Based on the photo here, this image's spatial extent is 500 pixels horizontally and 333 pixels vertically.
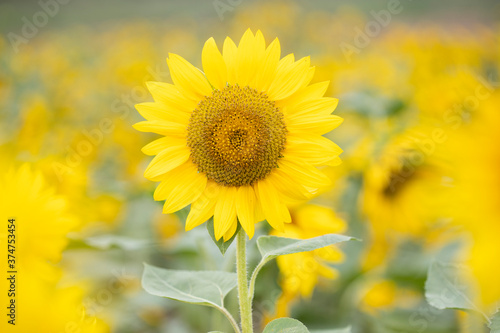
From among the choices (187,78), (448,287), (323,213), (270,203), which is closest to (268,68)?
(187,78)

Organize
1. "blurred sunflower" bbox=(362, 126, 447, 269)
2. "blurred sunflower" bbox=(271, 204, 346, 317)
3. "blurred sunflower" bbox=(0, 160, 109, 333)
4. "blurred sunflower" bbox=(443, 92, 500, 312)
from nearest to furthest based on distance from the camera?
"blurred sunflower" bbox=(443, 92, 500, 312)
"blurred sunflower" bbox=(0, 160, 109, 333)
"blurred sunflower" bbox=(271, 204, 346, 317)
"blurred sunflower" bbox=(362, 126, 447, 269)

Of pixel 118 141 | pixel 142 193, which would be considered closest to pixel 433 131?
pixel 142 193

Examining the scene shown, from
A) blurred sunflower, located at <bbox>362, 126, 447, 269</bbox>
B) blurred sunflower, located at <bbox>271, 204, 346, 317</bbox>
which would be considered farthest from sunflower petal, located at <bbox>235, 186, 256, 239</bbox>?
blurred sunflower, located at <bbox>362, 126, 447, 269</bbox>

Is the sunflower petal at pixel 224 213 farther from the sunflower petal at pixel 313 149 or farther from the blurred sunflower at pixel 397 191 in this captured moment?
the blurred sunflower at pixel 397 191

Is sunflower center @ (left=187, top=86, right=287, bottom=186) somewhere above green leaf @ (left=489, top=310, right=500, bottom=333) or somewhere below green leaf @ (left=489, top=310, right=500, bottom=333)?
above

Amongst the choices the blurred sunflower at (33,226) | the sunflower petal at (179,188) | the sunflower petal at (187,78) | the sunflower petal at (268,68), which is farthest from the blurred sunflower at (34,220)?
the sunflower petal at (268,68)

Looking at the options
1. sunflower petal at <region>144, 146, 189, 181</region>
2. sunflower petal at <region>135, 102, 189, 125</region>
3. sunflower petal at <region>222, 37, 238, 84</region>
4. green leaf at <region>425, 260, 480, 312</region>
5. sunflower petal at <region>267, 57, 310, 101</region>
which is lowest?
green leaf at <region>425, 260, 480, 312</region>

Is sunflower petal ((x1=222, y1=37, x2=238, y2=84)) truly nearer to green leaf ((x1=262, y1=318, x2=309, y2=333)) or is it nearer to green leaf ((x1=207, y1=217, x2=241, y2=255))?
green leaf ((x1=207, y1=217, x2=241, y2=255))
